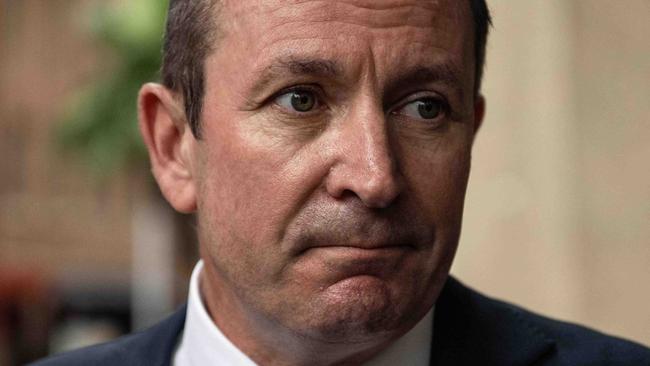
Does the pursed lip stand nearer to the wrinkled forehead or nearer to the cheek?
the cheek

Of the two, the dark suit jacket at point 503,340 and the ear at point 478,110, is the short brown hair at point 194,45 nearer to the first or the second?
the ear at point 478,110

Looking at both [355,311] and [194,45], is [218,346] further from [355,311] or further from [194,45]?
[194,45]

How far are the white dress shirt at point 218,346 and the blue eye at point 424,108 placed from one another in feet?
1.62

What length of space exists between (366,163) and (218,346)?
0.69 m

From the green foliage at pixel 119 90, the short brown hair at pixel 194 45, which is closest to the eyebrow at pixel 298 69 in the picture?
the short brown hair at pixel 194 45

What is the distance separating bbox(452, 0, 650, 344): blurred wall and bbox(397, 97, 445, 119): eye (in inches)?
97.6

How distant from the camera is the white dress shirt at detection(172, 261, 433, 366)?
9.39 ft

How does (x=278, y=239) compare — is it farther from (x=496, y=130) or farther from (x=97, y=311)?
(x=97, y=311)

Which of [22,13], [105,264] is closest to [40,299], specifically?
[105,264]

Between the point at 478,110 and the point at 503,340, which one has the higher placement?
→ the point at 478,110

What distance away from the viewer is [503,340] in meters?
2.99

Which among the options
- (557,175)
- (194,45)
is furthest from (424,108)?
(557,175)

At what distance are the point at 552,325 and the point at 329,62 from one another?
2.92 ft

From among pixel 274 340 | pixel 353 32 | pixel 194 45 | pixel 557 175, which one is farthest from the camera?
pixel 557 175
